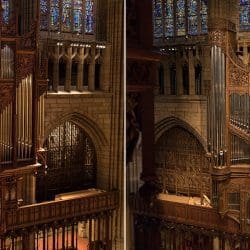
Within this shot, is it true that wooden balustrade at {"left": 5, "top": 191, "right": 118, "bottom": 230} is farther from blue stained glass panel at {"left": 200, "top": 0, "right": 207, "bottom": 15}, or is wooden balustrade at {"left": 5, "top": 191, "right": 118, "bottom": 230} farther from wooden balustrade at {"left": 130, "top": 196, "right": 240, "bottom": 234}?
blue stained glass panel at {"left": 200, "top": 0, "right": 207, "bottom": 15}

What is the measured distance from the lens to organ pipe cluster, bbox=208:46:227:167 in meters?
6.85

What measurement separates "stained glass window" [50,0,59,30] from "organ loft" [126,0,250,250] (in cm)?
217

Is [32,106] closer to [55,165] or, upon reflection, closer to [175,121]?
[175,121]

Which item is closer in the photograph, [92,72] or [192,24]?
[192,24]

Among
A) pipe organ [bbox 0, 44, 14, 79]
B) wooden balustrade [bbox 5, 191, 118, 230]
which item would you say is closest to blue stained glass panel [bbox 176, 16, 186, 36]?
wooden balustrade [bbox 5, 191, 118, 230]

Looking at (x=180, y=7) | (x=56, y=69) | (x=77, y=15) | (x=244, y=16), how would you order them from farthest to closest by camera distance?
(x=77, y=15)
(x=244, y=16)
(x=180, y=7)
(x=56, y=69)

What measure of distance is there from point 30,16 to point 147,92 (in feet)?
8.94

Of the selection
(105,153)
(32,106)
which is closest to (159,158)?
(32,106)

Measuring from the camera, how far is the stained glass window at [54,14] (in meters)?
9.27

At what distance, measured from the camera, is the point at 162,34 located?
25.3 feet

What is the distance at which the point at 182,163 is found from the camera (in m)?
7.79

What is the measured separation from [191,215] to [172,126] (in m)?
1.36

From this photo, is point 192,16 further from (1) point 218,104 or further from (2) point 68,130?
(2) point 68,130

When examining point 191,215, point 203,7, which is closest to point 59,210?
point 191,215
